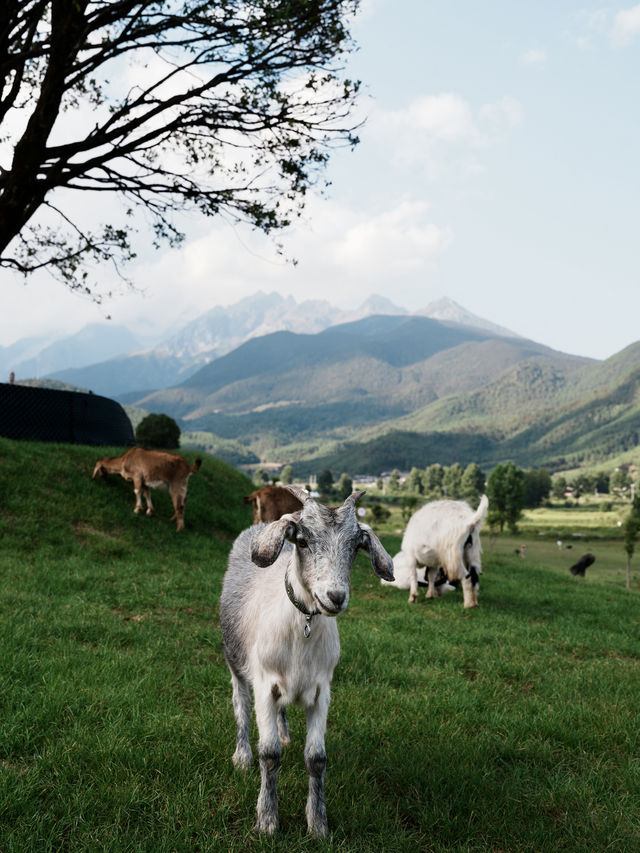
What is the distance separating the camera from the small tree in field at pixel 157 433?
87.0ft

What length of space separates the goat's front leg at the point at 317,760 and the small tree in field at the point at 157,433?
23356 mm

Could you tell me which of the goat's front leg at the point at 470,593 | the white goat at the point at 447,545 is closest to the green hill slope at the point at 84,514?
the white goat at the point at 447,545

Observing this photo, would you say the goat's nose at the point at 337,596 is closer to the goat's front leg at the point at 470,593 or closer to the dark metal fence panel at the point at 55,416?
the goat's front leg at the point at 470,593

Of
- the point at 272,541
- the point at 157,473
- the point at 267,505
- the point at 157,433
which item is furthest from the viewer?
the point at 157,433

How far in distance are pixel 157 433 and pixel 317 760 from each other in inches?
960

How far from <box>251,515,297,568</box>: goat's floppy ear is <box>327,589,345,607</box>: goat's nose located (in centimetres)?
41

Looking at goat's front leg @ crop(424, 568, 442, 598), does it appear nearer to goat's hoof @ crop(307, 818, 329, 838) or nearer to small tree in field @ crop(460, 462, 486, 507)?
goat's hoof @ crop(307, 818, 329, 838)

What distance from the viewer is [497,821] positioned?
4.02 metres

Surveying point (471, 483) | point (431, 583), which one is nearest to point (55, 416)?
point (431, 583)

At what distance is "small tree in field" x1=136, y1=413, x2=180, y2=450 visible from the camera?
1044 inches

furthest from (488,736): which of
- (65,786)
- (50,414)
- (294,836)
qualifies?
(50,414)

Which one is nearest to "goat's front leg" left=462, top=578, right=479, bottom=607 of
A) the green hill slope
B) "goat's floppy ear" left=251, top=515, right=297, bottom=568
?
the green hill slope

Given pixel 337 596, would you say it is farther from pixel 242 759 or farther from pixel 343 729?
pixel 343 729

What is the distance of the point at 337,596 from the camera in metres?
3.18
